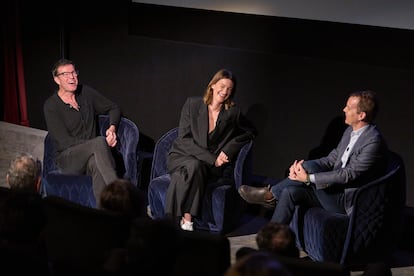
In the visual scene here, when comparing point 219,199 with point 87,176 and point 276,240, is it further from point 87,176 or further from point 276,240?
point 276,240

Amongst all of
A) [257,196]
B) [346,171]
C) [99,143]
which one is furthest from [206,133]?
[346,171]

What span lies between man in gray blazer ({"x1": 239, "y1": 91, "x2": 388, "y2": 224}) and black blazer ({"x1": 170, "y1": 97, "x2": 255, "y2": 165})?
0.47m

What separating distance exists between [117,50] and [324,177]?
2.40m

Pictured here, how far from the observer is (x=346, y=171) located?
13.5 feet

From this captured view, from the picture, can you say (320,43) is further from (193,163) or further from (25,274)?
(25,274)

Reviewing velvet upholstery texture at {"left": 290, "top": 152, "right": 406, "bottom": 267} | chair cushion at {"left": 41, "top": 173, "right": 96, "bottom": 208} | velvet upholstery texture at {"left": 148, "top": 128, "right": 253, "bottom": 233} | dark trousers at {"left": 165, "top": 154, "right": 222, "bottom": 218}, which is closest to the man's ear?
velvet upholstery texture at {"left": 290, "top": 152, "right": 406, "bottom": 267}

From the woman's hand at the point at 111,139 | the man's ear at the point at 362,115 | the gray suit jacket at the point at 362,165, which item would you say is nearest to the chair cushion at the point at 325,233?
the gray suit jacket at the point at 362,165

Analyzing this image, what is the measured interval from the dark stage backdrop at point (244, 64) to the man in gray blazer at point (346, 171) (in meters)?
0.67

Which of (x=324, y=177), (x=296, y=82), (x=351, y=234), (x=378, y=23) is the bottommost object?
(x=351, y=234)

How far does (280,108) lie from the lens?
5285 millimetres

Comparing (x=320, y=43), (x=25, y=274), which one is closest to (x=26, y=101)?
(x=320, y=43)

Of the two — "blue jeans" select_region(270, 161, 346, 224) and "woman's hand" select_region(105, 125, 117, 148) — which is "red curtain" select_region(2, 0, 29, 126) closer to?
"woman's hand" select_region(105, 125, 117, 148)

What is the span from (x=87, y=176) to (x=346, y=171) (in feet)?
5.26

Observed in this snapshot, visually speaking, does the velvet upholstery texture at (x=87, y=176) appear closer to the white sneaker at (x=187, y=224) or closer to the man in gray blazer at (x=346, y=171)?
the white sneaker at (x=187, y=224)
